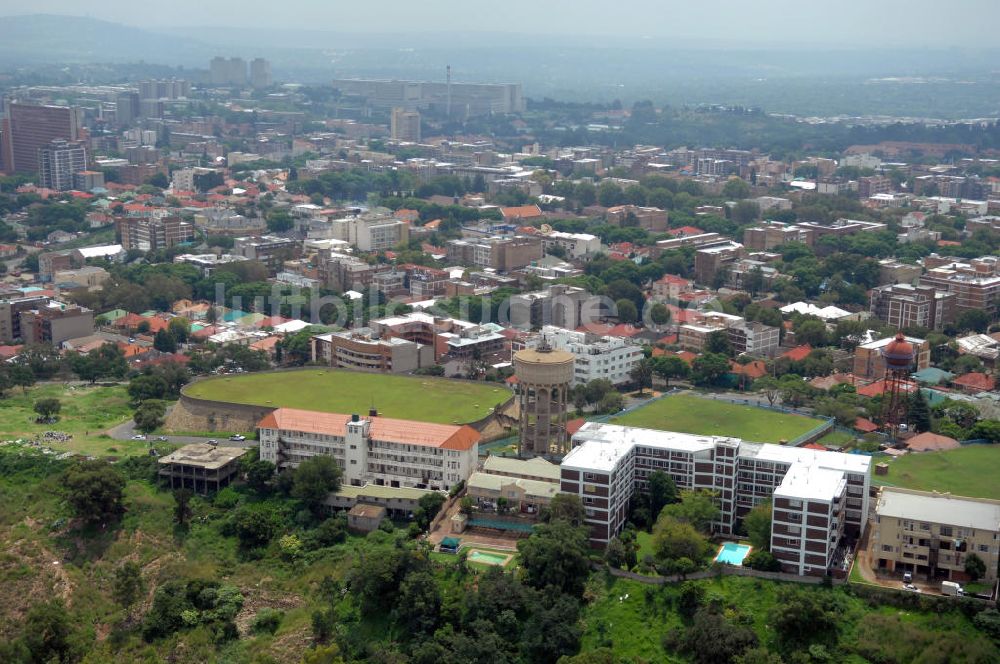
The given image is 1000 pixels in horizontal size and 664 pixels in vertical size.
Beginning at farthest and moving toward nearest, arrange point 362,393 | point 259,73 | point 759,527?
point 259,73 → point 362,393 → point 759,527

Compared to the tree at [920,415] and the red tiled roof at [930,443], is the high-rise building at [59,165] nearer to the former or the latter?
the tree at [920,415]

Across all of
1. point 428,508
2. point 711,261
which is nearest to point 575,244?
point 711,261

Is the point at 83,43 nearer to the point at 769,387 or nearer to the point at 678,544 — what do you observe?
the point at 769,387

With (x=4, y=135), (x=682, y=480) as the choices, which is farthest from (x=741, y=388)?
(x=4, y=135)

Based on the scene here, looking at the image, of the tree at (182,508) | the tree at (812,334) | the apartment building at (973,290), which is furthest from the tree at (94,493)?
the apartment building at (973,290)

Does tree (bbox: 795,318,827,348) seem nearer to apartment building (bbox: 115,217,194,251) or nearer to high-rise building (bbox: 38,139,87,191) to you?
apartment building (bbox: 115,217,194,251)

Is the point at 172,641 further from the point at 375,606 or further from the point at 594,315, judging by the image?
the point at 594,315
